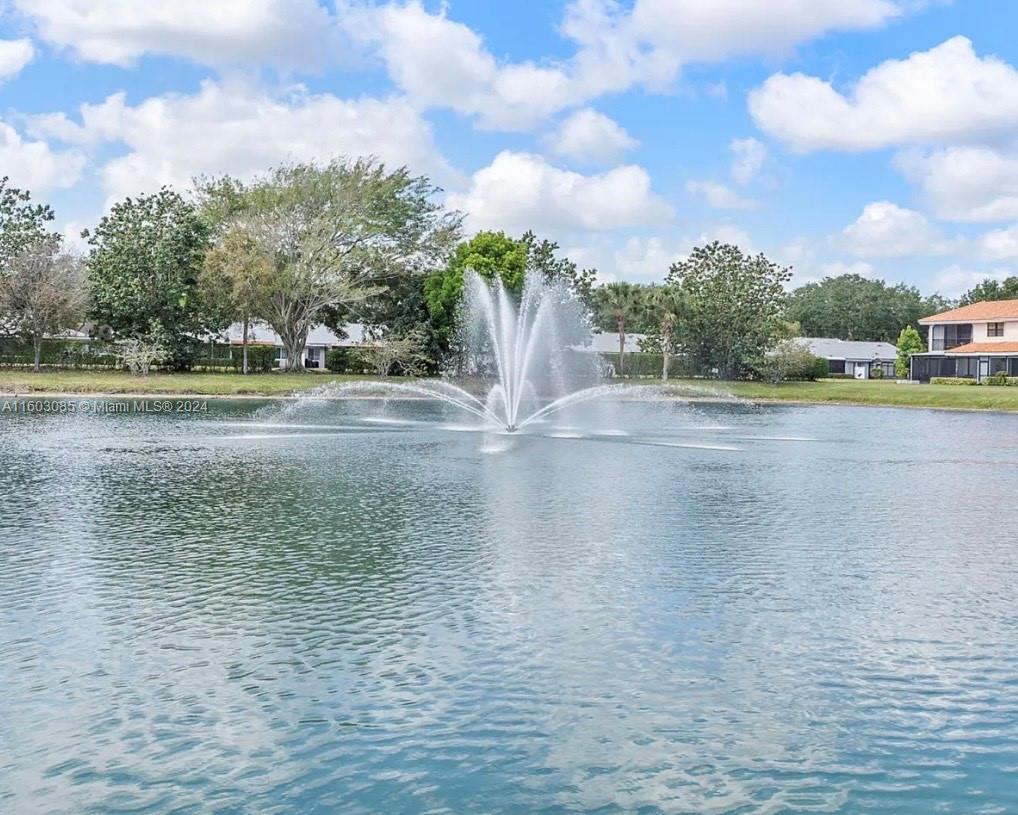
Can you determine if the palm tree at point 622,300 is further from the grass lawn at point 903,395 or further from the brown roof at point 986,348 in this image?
the brown roof at point 986,348

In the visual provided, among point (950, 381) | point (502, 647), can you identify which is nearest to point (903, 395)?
point (950, 381)

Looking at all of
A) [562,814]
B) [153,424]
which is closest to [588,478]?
[562,814]

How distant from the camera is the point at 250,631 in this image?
33.6ft

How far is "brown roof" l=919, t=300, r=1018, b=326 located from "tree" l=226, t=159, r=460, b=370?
43.7 meters

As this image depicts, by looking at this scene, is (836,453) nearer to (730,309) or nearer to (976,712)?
(976,712)

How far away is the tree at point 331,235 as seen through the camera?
60562mm

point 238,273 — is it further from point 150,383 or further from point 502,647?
point 502,647

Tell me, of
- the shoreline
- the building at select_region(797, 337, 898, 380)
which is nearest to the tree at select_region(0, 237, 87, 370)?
the shoreline

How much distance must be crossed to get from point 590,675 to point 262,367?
6109 centimetres

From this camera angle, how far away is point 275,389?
5319cm

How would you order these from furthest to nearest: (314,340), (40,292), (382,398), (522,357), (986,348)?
(314,340), (986,348), (40,292), (382,398), (522,357)

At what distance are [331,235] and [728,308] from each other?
28.5 metres

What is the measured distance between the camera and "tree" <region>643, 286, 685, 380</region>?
235 ft

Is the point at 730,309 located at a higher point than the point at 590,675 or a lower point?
higher
